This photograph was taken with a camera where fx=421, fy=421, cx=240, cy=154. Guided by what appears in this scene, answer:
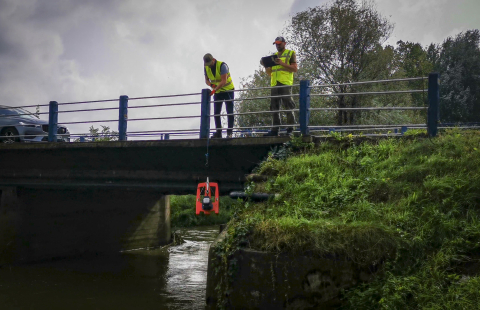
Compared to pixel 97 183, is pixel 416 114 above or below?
above

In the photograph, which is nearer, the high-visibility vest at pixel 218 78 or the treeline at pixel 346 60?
the high-visibility vest at pixel 218 78

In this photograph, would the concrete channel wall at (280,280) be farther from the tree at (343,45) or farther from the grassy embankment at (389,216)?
the tree at (343,45)

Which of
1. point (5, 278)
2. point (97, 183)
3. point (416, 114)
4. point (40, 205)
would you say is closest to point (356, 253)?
point (97, 183)

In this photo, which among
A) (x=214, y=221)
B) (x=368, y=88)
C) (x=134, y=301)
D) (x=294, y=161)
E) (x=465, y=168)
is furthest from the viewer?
(x=214, y=221)

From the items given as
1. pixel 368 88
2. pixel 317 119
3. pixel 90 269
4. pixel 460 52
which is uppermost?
pixel 460 52

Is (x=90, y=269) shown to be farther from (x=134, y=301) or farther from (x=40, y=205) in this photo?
(x=134, y=301)

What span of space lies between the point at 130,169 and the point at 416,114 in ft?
65.0

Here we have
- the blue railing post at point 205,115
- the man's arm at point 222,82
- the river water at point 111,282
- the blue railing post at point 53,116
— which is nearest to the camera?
the blue railing post at point 205,115

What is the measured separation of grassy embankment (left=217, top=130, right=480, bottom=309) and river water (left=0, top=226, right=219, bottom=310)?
3.80 meters

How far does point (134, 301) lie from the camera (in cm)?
941

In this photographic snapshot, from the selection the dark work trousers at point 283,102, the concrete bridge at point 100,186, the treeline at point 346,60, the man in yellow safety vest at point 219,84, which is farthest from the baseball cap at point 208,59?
the treeline at point 346,60

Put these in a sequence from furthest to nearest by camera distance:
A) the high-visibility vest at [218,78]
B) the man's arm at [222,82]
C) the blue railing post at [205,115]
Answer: the high-visibility vest at [218,78] → the man's arm at [222,82] → the blue railing post at [205,115]

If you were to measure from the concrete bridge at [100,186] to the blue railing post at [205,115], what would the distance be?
0.36m

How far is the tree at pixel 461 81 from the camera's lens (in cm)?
2967
